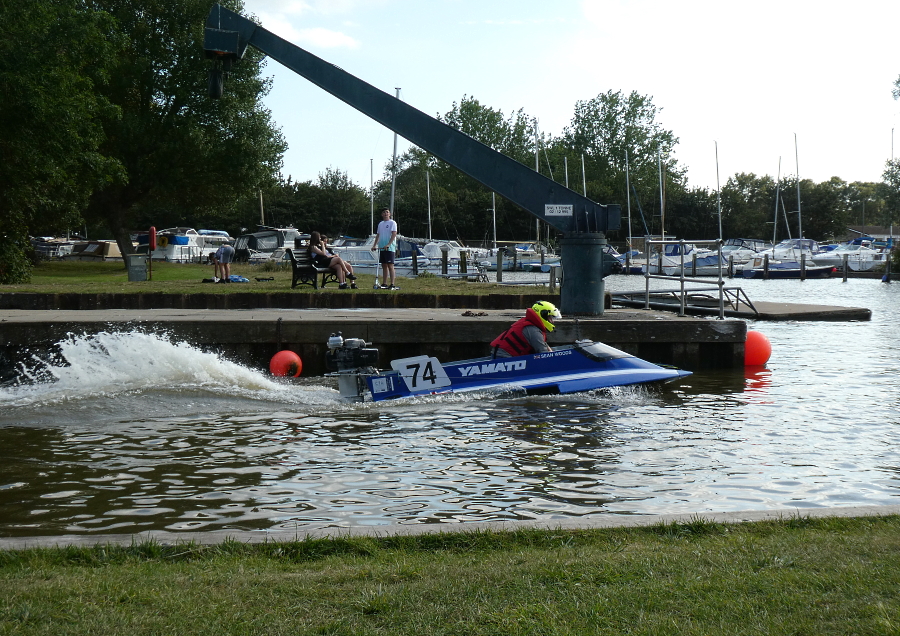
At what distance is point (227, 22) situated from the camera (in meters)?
19.0

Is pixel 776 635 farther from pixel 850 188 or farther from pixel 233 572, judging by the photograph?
pixel 850 188

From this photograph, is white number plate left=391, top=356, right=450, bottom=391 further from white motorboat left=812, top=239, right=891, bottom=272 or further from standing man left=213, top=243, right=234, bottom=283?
white motorboat left=812, top=239, right=891, bottom=272

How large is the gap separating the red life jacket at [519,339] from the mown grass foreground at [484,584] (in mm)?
7719

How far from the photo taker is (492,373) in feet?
43.0

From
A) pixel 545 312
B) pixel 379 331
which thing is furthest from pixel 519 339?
pixel 379 331

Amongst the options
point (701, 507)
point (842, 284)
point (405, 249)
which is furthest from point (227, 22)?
point (842, 284)

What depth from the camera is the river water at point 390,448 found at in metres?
7.49

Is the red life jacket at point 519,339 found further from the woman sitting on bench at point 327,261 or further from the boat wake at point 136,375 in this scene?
the woman sitting on bench at point 327,261

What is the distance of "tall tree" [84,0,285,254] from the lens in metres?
41.4

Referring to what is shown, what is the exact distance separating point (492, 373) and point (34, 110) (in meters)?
19.3

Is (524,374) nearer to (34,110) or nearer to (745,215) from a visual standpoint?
(34,110)

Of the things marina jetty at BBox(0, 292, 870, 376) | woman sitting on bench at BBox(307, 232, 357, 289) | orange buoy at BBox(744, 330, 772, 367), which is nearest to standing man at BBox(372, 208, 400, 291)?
woman sitting on bench at BBox(307, 232, 357, 289)

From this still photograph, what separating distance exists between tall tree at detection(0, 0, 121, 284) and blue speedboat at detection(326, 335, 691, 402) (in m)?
17.5

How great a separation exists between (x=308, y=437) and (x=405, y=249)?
46777 millimetres
